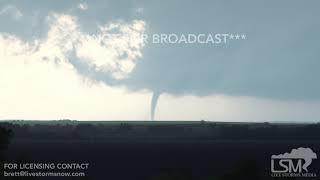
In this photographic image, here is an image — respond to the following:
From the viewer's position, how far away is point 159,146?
15.5 ft

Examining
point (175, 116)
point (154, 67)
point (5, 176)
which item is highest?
point (154, 67)

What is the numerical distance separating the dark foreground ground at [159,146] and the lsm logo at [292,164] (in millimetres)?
34

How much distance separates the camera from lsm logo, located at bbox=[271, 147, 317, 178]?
4716 mm

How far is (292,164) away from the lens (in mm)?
4762

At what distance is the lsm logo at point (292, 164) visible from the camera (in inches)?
186

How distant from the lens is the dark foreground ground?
15.3 feet

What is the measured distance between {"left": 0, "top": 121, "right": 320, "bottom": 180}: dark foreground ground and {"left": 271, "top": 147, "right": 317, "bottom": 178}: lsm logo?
34mm

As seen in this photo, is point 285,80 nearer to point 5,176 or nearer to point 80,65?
point 80,65

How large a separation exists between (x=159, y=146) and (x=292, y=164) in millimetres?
908

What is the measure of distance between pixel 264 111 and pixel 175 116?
58 centimetres

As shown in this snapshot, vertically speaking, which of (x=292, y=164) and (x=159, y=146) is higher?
(x=159, y=146)

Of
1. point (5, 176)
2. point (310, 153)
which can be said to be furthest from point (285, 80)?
point (5, 176)

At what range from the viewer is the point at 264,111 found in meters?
4.59

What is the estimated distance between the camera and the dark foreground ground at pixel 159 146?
15.3 feet
